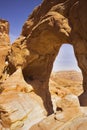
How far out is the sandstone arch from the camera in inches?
411

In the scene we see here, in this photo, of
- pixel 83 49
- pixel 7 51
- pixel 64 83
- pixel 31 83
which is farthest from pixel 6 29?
pixel 83 49

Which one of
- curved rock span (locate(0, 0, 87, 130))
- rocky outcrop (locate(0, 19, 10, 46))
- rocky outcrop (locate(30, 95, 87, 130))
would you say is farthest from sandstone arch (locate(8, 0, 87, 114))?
rocky outcrop (locate(0, 19, 10, 46))

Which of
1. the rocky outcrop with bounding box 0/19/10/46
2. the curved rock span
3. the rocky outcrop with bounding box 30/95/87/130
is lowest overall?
the rocky outcrop with bounding box 30/95/87/130

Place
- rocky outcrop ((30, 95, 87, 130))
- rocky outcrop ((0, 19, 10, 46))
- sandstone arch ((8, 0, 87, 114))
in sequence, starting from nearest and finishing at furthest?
rocky outcrop ((30, 95, 87, 130)), sandstone arch ((8, 0, 87, 114)), rocky outcrop ((0, 19, 10, 46))

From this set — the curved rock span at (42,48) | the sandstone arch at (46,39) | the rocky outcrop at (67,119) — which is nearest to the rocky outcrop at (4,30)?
the curved rock span at (42,48)

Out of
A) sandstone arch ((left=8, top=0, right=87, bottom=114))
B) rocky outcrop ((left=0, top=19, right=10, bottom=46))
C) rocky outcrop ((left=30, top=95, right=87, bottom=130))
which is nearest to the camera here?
rocky outcrop ((left=30, top=95, right=87, bottom=130))

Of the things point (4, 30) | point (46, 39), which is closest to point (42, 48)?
point (46, 39)

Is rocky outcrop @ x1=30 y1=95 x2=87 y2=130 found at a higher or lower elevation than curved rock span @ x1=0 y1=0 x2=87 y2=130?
lower

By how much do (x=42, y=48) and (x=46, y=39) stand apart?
827 mm

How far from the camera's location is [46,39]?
12.7m

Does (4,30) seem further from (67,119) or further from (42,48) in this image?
(67,119)

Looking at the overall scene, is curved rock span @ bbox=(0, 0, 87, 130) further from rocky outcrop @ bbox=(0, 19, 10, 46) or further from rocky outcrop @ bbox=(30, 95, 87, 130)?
rocky outcrop @ bbox=(0, 19, 10, 46)

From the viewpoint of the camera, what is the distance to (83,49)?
10.4 meters

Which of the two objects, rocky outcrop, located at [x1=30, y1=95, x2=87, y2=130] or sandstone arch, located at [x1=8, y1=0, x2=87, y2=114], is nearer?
rocky outcrop, located at [x1=30, y1=95, x2=87, y2=130]
